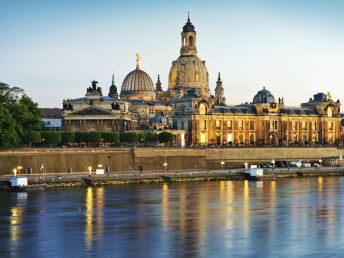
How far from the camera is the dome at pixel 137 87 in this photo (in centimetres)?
19250

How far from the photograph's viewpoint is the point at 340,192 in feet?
291

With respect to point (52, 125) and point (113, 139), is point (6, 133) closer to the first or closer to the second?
point (113, 139)

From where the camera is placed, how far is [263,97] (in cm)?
15325

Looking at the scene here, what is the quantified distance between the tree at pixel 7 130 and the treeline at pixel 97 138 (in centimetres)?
637

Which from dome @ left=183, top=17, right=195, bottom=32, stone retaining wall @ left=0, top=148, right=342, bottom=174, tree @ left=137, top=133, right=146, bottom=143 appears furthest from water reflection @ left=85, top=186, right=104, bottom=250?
dome @ left=183, top=17, right=195, bottom=32

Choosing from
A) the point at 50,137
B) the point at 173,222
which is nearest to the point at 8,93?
the point at 50,137

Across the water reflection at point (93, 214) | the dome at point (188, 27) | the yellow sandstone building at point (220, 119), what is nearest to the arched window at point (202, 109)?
the yellow sandstone building at point (220, 119)

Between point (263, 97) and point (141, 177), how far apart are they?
196 feet

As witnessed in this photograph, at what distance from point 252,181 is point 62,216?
1859 inches

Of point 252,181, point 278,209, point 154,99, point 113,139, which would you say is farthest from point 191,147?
point 154,99

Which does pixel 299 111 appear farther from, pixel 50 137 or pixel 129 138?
pixel 50 137

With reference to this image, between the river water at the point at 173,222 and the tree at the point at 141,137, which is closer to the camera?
the river water at the point at 173,222

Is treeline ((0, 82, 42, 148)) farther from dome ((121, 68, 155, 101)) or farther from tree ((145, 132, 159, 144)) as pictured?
dome ((121, 68, 155, 101))

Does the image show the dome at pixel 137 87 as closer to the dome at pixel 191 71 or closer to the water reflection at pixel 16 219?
the dome at pixel 191 71
